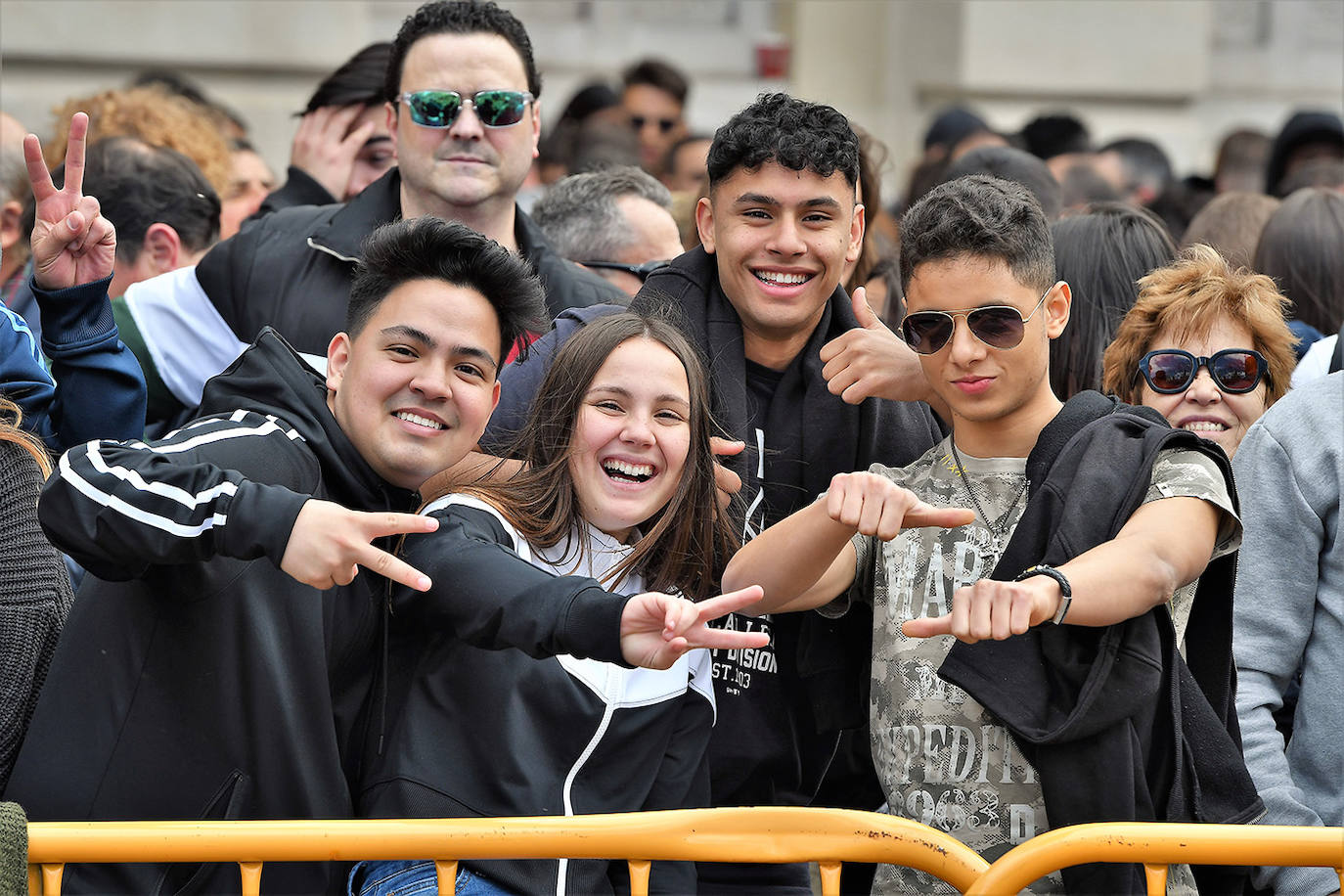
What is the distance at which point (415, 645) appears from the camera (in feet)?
9.84

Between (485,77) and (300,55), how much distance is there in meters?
6.26

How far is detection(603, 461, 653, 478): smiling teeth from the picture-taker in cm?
320

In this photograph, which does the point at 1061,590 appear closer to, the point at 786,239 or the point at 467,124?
the point at 786,239

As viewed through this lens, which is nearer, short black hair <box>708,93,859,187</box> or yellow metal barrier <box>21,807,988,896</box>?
yellow metal barrier <box>21,807,988,896</box>

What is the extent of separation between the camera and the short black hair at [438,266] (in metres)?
3.16

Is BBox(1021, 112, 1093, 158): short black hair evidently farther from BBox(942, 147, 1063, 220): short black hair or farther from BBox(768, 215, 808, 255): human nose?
BBox(768, 215, 808, 255): human nose

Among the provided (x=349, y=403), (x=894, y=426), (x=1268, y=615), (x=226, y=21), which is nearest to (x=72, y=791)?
(x=349, y=403)

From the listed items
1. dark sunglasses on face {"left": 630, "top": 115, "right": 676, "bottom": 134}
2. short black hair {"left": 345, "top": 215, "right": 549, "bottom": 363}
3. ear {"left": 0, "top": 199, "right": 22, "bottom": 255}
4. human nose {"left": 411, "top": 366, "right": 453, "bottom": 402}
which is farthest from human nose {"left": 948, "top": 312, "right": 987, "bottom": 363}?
dark sunglasses on face {"left": 630, "top": 115, "right": 676, "bottom": 134}

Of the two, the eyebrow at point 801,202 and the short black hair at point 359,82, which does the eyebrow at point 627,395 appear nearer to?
the eyebrow at point 801,202

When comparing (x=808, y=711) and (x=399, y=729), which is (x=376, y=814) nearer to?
(x=399, y=729)

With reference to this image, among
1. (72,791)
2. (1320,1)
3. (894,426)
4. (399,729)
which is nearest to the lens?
(72,791)

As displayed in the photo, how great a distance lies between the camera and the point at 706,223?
3.78 metres

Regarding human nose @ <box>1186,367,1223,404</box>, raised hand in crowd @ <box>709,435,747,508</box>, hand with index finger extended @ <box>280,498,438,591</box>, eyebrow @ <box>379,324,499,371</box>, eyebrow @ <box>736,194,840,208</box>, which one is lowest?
hand with index finger extended @ <box>280,498,438,591</box>

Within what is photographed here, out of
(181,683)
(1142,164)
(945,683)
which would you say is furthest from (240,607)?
(1142,164)
